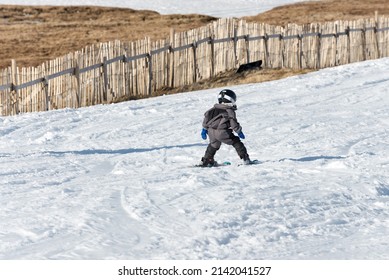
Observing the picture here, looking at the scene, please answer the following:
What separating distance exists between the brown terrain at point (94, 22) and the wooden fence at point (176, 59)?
7642 millimetres

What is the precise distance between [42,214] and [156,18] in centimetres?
3917

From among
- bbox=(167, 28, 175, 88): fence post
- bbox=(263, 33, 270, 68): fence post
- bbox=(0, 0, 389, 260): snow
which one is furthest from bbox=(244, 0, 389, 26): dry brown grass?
bbox=(0, 0, 389, 260): snow

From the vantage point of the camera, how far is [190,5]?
54219 mm

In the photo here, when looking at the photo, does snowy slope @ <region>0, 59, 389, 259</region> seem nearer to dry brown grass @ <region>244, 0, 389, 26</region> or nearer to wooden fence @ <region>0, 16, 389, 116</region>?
wooden fence @ <region>0, 16, 389, 116</region>

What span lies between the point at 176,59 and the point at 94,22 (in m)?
25.2

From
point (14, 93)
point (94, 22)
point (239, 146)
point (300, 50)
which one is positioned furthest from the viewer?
point (94, 22)

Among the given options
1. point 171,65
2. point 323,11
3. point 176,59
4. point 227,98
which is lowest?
point 323,11

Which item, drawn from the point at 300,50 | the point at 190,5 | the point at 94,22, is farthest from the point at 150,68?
the point at 190,5

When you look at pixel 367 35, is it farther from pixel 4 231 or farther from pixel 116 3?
pixel 116 3

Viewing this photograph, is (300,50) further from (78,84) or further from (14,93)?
(14,93)

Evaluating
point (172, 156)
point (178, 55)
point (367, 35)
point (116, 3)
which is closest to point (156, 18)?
point (116, 3)

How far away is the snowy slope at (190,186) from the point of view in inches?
272

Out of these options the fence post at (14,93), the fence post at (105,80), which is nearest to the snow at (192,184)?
the fence post at (14,93)

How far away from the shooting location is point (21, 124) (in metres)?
14.7
